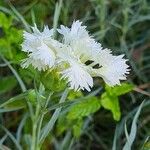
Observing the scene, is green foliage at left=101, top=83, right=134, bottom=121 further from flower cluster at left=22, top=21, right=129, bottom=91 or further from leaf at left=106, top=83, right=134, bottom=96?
flower cluster at left=22, top=21, right=129, bottom=91

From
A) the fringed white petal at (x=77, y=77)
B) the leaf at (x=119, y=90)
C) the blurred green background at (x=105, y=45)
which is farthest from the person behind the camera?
the blurred green background at (x=105, y=45)

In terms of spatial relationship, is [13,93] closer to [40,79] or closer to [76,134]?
[76,134]

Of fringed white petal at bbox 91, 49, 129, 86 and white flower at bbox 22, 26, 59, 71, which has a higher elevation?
white flower at bbox 22, 26, 59, 71

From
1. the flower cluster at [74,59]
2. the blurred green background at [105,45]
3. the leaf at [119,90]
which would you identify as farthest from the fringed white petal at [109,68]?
the blurred green background at [105,45]

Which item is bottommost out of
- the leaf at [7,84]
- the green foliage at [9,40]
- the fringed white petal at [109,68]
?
the fringed white petal at [109,68]

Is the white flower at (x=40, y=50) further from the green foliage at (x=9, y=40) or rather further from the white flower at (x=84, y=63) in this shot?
the green foliage at (x=9, y=40)

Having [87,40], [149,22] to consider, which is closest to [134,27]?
[149,22]

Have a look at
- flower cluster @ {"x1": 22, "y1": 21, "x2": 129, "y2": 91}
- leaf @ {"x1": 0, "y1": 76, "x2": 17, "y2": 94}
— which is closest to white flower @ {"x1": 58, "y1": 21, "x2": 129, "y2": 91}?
flower cluster @ {"x1": 22, "y1": 21, "x2": 129, "y2": 91}
